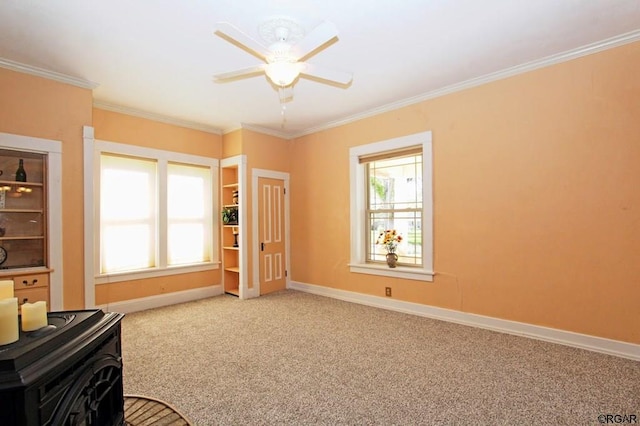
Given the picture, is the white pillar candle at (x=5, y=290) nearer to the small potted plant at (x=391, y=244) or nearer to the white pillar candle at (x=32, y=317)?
the white pillar candle at (x=32, y=317)

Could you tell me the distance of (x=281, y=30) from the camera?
8.23ft

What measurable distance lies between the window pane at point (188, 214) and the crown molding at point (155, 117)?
607 mm

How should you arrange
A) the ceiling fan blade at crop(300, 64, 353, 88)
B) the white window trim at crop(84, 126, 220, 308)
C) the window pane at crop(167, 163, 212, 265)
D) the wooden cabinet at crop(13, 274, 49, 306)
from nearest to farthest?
1. the ceiling fan blade at crop(300, 64, 353, 88)
2. the wooden cabinet at crop(13, 274, 49, 306)
3. the white window trim at crop(84, 126, 220, 308)
4. the window pane at crop(167, 163, 212, 265)

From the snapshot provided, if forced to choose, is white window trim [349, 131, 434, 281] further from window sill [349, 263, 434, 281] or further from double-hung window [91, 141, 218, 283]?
double-hung window [91, 141, 218, 283]

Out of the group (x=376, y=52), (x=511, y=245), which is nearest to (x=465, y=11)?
(x=376, y=52)

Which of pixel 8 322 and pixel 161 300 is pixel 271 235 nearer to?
pixel 161 300

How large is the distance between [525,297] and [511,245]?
0.53 metres

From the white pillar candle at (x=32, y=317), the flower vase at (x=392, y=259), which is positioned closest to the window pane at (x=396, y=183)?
the flower vase at (x=392, y=259)

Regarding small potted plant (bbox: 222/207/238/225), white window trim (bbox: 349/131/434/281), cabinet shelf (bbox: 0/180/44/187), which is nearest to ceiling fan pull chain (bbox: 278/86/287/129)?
white window trim (bbox: 349/131/434/281)

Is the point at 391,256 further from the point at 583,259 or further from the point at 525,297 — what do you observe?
the point at 583,259

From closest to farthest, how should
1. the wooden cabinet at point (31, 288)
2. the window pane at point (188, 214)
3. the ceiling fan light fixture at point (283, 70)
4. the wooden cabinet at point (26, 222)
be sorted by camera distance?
the ceiling fan light fixture at point (283, 70) < the wooden cabinet at point (31, 288) < the wooden cabinet at point (26, 222) < the window pane at point (188, 214)

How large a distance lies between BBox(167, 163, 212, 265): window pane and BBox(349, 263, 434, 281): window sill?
237 cm

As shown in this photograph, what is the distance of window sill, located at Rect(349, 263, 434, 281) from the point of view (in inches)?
158

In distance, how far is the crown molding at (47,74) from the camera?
3047 millimetres
